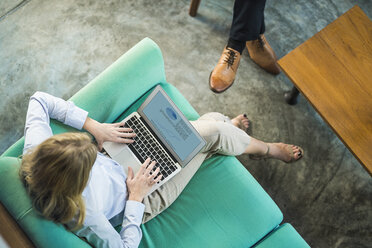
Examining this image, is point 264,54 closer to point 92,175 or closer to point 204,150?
point 204,150

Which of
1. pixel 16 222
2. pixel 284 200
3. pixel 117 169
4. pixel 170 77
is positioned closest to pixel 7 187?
pixel 16 222

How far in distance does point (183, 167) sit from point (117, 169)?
273mm

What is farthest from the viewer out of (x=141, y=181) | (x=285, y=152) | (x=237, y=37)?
(x=237, y=37)

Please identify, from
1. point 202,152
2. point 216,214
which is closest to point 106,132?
point 202,152

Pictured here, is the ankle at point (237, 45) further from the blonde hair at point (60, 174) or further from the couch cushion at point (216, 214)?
the blonde hair at point (60, 174)

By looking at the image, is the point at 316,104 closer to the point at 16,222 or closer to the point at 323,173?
the point at 323,173

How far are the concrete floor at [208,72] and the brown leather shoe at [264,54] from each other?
47 millimetres

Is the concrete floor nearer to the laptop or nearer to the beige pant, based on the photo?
the beige pant

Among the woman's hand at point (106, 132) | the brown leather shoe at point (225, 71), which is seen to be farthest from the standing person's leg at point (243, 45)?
the woman's hand at point (106, 132)

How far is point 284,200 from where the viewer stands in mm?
1883

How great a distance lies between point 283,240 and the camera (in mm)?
1359

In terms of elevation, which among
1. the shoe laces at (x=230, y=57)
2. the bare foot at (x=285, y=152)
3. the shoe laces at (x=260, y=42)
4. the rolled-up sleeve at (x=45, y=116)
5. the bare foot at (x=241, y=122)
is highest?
the rolled-up sleeve at (x=45, y=116)

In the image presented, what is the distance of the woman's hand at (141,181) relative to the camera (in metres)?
1.30

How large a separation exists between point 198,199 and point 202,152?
0.20 meters
